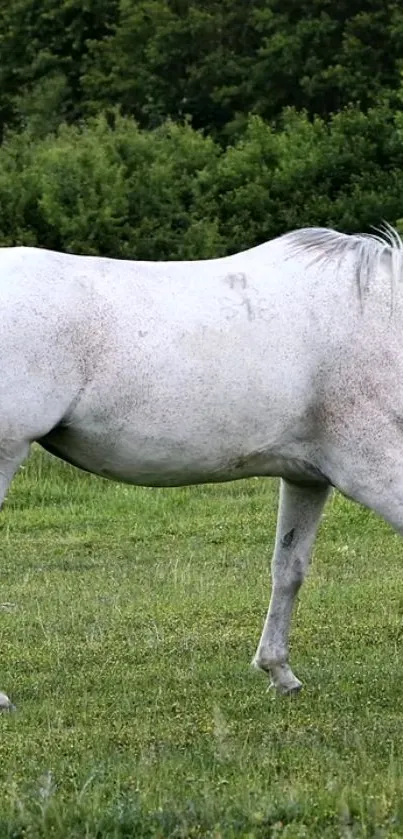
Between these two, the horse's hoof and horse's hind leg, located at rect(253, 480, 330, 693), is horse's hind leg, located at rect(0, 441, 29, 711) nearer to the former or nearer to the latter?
the horse's hoof

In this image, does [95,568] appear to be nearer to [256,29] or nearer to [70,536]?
[70,536]

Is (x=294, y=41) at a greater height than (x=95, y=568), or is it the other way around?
(x=95, y=568)

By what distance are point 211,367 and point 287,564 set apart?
3.79ft

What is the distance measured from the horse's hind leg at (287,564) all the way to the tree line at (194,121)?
2119 cm

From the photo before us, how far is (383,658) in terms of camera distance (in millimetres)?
Answer: 6715

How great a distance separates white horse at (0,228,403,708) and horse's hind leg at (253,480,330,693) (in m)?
0.36

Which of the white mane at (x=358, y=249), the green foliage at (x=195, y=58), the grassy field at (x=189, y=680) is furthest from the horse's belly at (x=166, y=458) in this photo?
the green foliage at (x=195, y=58)

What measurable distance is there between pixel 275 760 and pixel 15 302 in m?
1.73

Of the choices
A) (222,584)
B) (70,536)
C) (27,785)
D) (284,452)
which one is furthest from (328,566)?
(27,785)

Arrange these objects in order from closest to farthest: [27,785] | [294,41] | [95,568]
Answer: [27,785], [95,568], [294,41]

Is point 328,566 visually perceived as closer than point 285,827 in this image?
No

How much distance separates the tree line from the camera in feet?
92.2

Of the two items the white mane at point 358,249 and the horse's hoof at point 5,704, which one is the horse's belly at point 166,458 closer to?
the white mane at point 358,249

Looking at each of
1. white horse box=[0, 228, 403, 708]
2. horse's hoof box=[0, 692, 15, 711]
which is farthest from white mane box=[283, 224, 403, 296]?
horse's hoof box=[0, 692, 15, 711]
